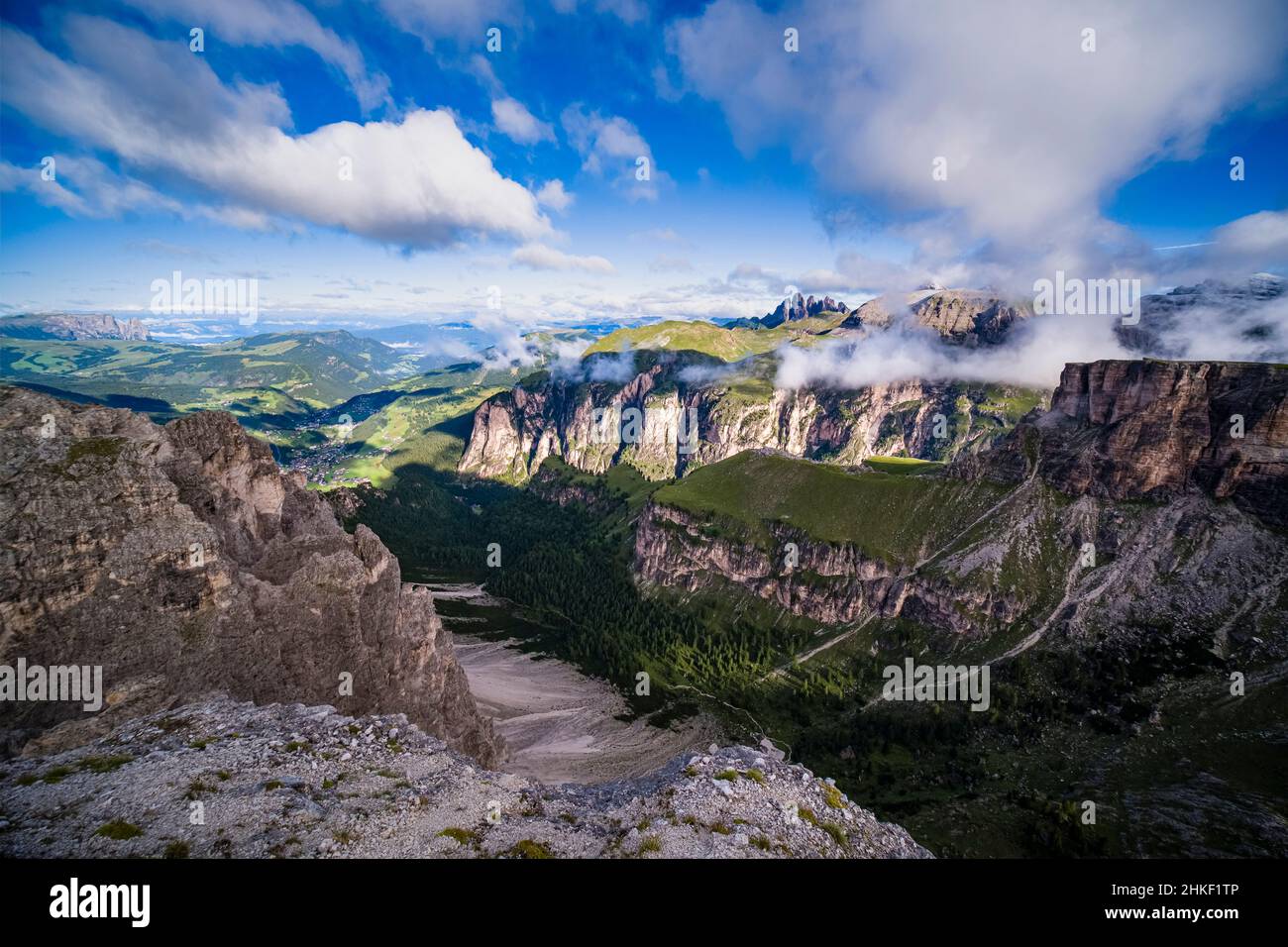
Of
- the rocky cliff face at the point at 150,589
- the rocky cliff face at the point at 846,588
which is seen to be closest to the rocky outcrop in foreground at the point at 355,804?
the rocky cliff face at the point at 150,589

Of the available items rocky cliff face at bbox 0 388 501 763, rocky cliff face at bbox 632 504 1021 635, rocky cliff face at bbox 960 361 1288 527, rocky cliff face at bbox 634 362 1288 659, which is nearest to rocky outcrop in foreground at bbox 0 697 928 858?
rocky cliff face at bbox 0 388 501 763

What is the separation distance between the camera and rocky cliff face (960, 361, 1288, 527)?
126125 millimetres

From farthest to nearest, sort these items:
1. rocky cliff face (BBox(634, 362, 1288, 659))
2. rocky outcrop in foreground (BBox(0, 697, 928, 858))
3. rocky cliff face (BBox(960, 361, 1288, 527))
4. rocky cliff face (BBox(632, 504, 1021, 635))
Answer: rocky cliff face (BBox(632, 504, 1021, 635)), rocky cliff face (BBox(960, 361, 1288, 527)), rocky cliff face (BBox(634, 362, 1288, 659)), rocky outcrop in foreground (BBox(0, 697, 928, 858))

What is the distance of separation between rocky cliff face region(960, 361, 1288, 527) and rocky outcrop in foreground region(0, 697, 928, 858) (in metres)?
158

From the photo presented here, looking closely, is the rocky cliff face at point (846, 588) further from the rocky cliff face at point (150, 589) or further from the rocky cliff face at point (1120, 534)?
the rocky cliff face at point (150, 589)

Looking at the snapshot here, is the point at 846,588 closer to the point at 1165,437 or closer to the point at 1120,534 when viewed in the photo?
the point at 1120,534

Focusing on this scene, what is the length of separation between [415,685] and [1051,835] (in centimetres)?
9098

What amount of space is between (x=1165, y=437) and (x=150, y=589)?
203 m

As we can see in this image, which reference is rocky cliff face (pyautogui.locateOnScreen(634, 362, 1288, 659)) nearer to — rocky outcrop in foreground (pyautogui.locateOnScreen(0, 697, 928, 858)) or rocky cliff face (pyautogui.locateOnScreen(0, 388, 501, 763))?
rocky outcrop in foreground (pyautogui.locateOnScreen(0, 697, 928, 858))

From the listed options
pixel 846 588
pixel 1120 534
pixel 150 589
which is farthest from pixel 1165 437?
pixel 150 589

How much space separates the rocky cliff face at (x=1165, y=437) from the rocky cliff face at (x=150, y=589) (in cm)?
17662

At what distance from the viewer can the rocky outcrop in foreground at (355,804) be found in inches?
953

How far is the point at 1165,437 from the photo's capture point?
139625 mm
